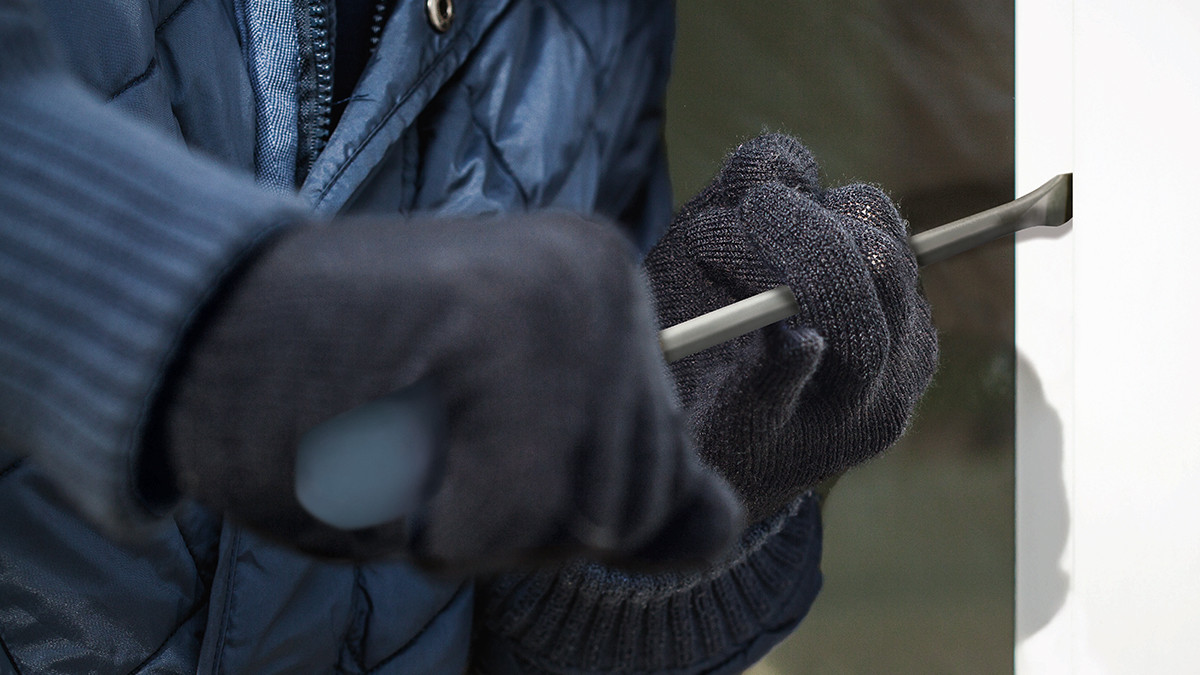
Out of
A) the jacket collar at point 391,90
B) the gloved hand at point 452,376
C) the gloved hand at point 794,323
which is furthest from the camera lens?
the jacket collar at point 391,90

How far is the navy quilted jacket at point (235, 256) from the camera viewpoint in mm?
168

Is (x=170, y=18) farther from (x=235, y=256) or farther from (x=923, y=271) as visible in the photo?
(x=923, y=271)

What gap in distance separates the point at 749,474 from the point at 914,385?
0.08 metres

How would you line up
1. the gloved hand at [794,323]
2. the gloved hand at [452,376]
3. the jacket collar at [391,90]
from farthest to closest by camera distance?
1. the jacket collar at [391,90]
2. the gloved hand at [794,323]
3. the gloved hand at [452,376]

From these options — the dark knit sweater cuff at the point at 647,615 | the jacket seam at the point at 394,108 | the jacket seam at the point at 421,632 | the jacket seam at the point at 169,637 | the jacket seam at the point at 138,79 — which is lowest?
the dark knit sweater cuff at the point at 647,615

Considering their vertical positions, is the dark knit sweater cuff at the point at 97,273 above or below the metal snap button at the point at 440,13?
above

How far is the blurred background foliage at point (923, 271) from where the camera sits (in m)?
0.43

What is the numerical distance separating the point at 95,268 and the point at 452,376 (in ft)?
0.24

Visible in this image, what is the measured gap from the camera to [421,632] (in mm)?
448

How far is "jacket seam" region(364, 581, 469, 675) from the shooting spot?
433 mm

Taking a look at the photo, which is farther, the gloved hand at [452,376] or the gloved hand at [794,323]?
the gloved hand at [794,323]

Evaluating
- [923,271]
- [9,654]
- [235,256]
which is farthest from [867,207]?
[9,654]

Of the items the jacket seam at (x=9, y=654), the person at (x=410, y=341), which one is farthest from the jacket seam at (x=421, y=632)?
the jacket seam at (x=9, y=654)

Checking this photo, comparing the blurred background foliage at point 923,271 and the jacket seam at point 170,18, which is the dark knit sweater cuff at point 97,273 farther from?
the blurred background foliage at point 923,271
